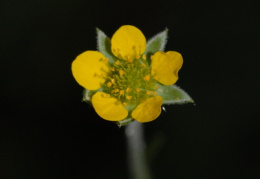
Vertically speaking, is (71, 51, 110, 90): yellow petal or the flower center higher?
(71, 51, 110, 90): yellow petal

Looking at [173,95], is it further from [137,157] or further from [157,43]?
[137,157]

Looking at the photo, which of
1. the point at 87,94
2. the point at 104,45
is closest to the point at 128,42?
the point at 104,45

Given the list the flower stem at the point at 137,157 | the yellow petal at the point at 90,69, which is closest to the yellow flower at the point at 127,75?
the yellow petal at the point at 90,69

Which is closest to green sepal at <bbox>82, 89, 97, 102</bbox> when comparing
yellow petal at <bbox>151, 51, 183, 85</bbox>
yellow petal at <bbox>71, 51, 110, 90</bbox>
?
yellow petal at <bbox>71, 51, 110, 90</bbox>

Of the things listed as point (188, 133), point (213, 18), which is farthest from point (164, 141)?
point (213, 18)

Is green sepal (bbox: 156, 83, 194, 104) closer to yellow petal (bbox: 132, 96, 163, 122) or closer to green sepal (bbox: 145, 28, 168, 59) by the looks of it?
yellow petal (bbox: 132, 96, 163, 122)
